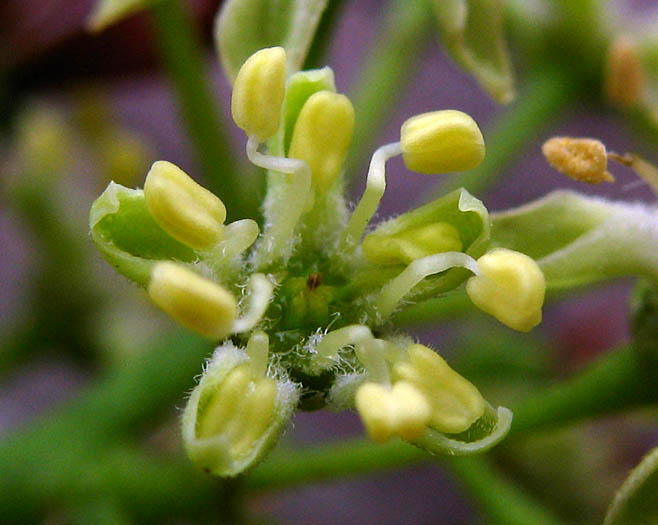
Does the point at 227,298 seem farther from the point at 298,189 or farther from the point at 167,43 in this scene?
the point at 167,43

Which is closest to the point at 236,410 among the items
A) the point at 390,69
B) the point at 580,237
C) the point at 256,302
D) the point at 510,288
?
the point at 256,302

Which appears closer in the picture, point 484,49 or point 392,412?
point 392,412

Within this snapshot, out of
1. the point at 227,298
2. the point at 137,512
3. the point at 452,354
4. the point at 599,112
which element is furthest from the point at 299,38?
the point at 452,354

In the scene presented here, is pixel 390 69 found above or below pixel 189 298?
below

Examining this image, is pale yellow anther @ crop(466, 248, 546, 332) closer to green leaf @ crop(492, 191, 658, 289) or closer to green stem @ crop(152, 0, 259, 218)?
green leaf @ crop(492, 191, 658, 289)

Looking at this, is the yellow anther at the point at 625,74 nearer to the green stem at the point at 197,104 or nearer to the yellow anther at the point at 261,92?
the green stem at the point at 197,104

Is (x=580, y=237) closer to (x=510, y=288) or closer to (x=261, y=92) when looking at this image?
(x=510, y=288)

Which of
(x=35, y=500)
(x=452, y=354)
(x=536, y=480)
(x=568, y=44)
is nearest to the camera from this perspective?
(x=35, y=500)
